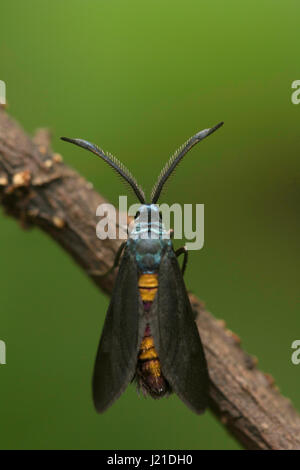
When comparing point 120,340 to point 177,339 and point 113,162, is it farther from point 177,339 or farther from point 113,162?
point 113,162

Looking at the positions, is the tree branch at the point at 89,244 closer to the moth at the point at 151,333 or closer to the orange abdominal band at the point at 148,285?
the moth at the point at 151,333

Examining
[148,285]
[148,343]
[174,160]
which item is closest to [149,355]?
[148,343]

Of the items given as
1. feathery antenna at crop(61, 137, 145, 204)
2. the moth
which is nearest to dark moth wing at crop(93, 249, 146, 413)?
the moth

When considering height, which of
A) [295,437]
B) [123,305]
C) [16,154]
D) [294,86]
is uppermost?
[294,86]

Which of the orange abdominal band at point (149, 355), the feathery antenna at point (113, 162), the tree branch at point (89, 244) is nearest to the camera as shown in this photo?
the orange abdominal band at point (149, 355)

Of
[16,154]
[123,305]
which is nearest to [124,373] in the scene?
[123,305]

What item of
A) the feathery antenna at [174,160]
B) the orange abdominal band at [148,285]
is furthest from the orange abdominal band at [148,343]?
the feathery antenna at [174,160]

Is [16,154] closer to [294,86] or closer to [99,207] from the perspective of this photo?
[99,207]
